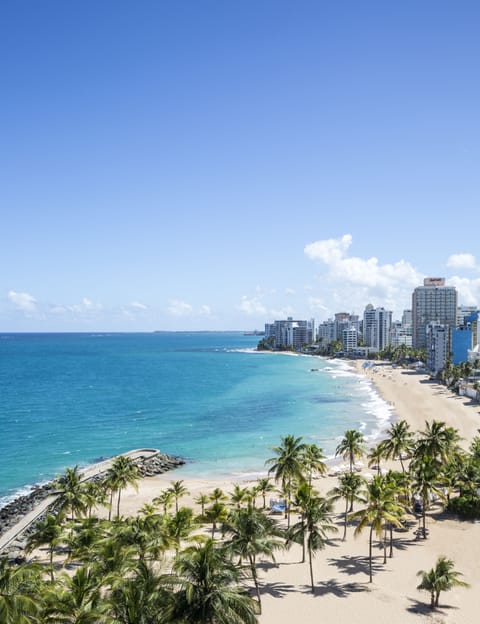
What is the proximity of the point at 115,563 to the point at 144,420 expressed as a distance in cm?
7375

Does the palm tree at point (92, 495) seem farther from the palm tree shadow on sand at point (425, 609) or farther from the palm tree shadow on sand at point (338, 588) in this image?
the palm tree shadow on sand at point (425, 609)

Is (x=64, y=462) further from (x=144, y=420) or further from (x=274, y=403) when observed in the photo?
(x=274, y=403)

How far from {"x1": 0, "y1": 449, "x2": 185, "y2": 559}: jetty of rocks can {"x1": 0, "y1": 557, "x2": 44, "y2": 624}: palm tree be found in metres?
18.3

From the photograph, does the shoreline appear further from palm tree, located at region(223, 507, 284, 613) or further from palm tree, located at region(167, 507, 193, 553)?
palm tree, located at region(167, 507, 193, 553)

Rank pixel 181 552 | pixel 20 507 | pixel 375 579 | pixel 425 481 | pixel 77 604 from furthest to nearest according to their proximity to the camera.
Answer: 1. pixel 20 507
2. pixel 425 481
3. pixel 375 579
4. pixel 181 552
5. pixel 77 604

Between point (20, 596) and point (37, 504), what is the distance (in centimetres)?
3631

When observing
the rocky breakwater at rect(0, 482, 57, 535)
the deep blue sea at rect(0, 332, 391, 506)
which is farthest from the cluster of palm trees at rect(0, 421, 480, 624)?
the deep blue sea at rect(0, 332, 391, 506)

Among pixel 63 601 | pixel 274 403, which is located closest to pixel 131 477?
pixel 63 601

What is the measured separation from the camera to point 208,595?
18.6 metres

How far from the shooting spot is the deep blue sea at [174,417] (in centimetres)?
7000

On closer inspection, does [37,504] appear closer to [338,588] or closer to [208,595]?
[338,588]

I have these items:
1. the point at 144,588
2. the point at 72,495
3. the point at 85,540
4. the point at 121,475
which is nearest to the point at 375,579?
the point at 85,540

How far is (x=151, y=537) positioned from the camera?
28.2m

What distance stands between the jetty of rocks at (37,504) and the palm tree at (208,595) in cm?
2318
